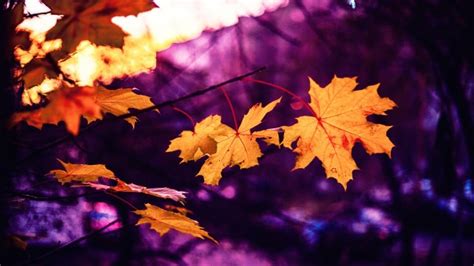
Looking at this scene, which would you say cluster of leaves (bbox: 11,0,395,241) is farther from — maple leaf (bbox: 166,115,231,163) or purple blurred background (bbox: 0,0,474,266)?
purple blurred background (bbox: 0,0,474,266)

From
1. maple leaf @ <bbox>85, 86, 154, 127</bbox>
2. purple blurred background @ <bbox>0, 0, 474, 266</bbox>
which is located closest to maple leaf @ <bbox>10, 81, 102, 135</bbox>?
maple leaf @ <bbox>85, 86, 154, 127</bbox>

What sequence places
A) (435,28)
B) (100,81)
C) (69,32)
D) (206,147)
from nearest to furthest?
Answer: (69,32)
(206,147)
(100,81)
(435,28)

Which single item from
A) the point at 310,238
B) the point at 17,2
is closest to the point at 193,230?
the point at 17,2

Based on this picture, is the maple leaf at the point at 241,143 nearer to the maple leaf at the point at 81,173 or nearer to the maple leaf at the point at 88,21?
the maple leaf at the point at 81,173

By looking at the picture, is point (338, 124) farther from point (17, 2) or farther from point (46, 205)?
point (46, 205)

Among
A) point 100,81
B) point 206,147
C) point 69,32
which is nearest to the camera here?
point 69,32

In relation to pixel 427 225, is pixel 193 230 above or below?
below

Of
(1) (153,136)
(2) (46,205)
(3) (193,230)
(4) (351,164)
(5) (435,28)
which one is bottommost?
(2) (46,205)

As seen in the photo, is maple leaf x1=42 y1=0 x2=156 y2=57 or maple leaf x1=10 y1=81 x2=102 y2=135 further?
maple leaf x1=42 y1=0 x2=156 y2=57
